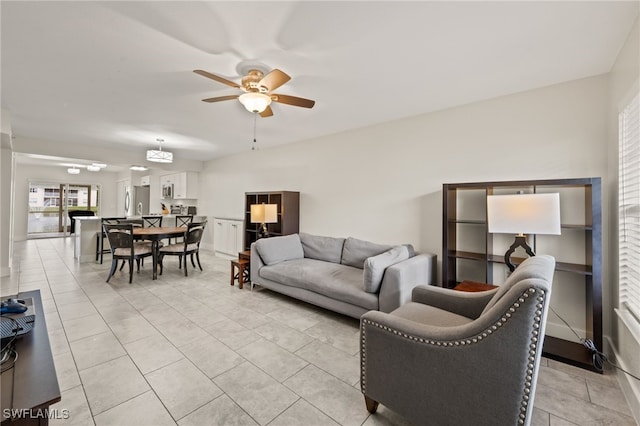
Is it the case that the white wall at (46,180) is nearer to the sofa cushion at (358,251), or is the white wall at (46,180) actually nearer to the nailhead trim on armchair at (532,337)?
the sofa cushion at (358,251)

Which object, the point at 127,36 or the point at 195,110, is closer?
the point at 127,36

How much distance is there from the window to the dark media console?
320cm

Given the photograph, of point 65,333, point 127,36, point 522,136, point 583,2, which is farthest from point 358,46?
point 65,333

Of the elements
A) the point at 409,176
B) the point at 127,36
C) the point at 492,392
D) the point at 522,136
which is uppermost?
the point at 127,36

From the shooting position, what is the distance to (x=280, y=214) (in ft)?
15.7

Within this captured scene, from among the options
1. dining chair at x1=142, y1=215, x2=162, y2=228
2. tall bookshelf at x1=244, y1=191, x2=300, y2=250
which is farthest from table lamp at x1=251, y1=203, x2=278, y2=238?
dining chair at x1=142, y1=215, x2=162, y2=228

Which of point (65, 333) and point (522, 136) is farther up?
point (522, 136)

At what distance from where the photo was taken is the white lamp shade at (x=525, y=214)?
205cm

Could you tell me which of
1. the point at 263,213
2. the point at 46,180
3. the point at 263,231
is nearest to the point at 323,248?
the point at 263,213

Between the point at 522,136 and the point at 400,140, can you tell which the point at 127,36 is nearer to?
the point at 400,140

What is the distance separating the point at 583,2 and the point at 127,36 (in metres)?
3.00

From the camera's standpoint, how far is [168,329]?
8.61 feet

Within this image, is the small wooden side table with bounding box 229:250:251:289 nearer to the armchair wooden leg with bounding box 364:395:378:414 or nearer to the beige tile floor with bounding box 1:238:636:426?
the beige tile floor with bounding box 1:238:636:426

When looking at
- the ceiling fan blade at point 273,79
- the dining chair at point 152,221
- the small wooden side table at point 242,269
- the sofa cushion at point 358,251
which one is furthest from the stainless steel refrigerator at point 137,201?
the ceiling fan blade at point 273,79
